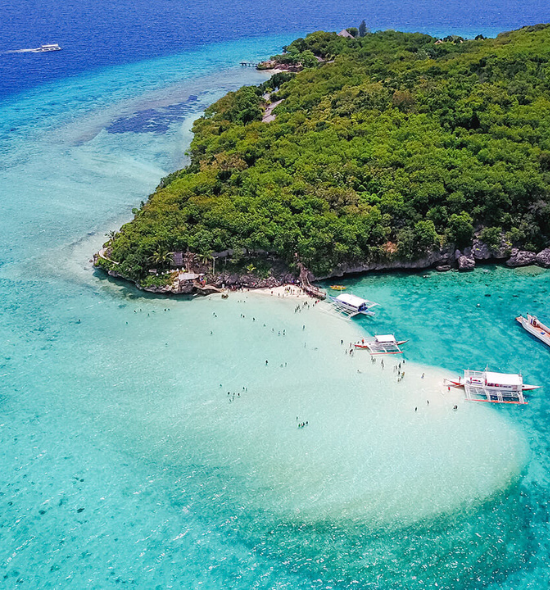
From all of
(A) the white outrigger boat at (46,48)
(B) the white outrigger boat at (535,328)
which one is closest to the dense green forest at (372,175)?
(B) the white outrigger boat at (535,328)

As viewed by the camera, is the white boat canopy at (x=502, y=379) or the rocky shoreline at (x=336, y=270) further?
the rocky shoreline at (x=336, y=270)

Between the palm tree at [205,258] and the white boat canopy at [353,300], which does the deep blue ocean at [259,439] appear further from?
the palm tree at [205,258]

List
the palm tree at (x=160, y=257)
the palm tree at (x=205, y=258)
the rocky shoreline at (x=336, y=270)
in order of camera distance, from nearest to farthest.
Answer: the rocky shoreline at (x=336, y=270), the palm tree at (x=160, y=257), the palm tree at (x=205, y=258)

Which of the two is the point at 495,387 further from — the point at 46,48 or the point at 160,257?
the point at 46,48

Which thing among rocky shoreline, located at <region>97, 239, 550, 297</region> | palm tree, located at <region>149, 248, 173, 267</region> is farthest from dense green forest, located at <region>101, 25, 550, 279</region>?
rocky shoreline, located at <region>97, 239, 550, 297</region>

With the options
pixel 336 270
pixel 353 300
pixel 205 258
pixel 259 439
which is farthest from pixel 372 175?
pixel 259 439

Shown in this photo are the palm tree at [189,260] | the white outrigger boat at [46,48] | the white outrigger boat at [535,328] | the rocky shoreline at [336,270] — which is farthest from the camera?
the white outrigger boat at [46,48]

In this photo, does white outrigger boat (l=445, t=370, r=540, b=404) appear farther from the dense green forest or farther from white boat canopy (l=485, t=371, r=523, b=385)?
the dense green forest
